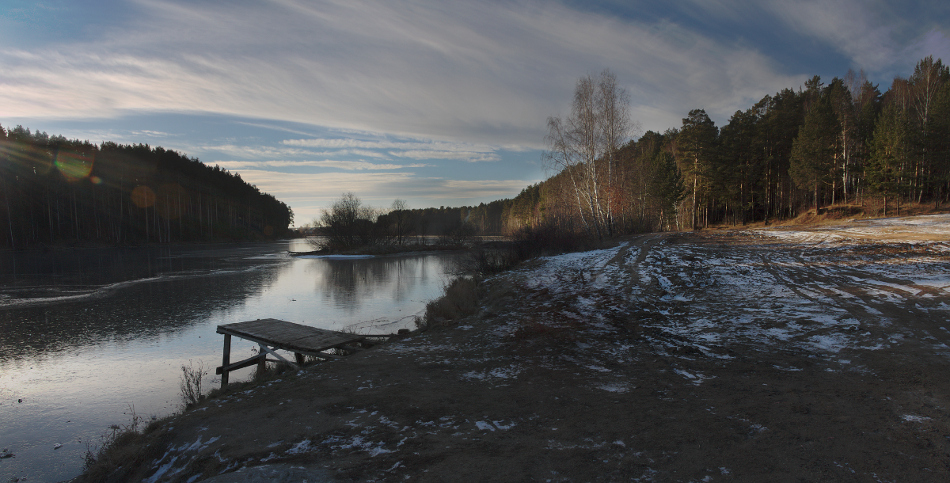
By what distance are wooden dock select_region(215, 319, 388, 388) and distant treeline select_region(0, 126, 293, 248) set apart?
6426 cm

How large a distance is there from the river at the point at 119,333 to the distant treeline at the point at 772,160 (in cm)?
1197

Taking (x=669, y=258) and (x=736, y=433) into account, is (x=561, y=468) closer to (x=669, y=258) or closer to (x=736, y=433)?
(x=736, y=433)

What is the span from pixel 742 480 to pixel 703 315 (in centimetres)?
593

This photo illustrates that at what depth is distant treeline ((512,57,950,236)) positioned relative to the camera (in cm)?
2461

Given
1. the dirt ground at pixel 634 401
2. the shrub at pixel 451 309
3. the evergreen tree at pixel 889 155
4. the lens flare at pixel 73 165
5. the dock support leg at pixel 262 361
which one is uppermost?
the lens flare at pixel 73 165

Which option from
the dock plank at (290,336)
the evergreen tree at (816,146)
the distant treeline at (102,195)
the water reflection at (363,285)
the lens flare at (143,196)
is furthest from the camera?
the lens flare at (143,196)

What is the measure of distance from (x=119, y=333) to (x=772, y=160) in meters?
48.1

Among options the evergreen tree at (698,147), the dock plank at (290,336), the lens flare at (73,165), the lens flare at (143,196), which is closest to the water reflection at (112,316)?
the dock plank at (290,336)

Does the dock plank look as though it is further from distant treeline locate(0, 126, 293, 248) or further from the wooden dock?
distant treeline locate(0, 126, 293, 248)

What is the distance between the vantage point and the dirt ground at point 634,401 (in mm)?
3428

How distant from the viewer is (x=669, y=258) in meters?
14.7

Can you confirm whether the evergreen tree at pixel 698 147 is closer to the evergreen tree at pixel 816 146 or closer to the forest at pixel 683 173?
the forest at pixel 683 173

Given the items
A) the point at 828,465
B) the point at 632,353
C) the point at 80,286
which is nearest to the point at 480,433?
the point at 828,465

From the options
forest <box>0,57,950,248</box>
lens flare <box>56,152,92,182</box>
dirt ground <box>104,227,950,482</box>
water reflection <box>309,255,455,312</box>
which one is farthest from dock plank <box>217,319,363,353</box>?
lens flare <box>56,152,92,182</box>
